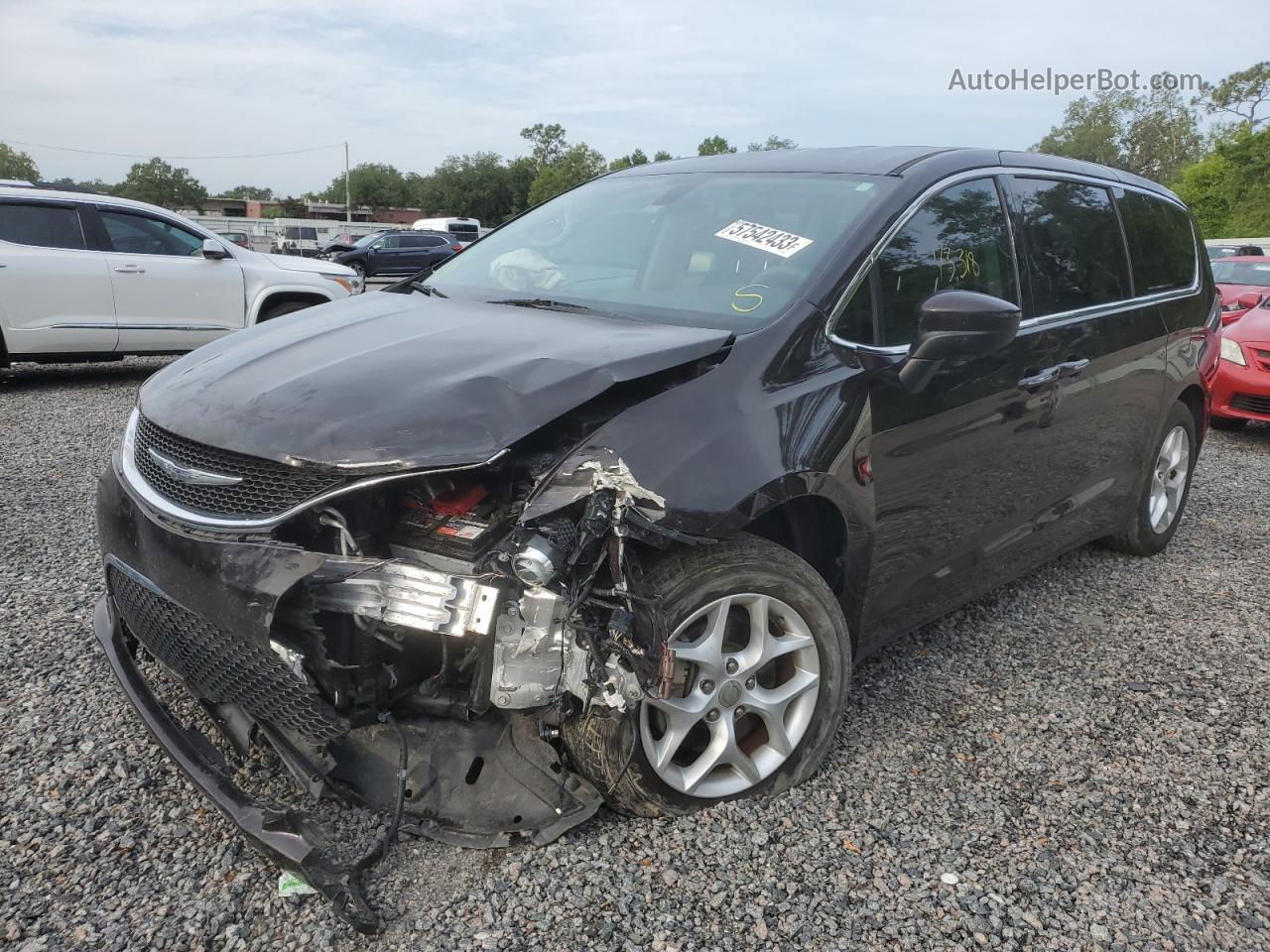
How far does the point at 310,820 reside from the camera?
7.87ft

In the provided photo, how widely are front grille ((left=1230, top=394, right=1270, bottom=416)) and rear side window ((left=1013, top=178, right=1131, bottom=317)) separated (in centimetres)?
520

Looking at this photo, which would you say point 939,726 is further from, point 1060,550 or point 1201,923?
point 1060,550

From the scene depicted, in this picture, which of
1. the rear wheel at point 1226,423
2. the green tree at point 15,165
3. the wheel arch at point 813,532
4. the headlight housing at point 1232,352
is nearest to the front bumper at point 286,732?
the wheel arch at point 813,532

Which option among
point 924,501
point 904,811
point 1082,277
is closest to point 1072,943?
point 904,811

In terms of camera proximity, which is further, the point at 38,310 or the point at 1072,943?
the point at 38,310

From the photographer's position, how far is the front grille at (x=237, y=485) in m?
2.17

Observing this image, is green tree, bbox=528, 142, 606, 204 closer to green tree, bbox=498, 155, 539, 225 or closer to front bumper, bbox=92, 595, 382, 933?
green tree, bbox=498, 155, 539, 225

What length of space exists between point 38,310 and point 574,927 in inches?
331

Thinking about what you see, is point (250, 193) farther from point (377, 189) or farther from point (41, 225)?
point (41, 225)

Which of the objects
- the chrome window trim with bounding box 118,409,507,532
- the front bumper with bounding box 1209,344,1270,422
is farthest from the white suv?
the front bumper with bounding box 1209,344,1270,422

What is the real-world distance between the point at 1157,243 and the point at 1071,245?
3.38ft

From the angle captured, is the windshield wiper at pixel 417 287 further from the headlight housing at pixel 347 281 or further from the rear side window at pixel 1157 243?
the headlight housing at pixel 347 281

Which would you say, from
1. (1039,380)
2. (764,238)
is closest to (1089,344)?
(1039,380)

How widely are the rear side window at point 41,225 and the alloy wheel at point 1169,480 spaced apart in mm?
8688
